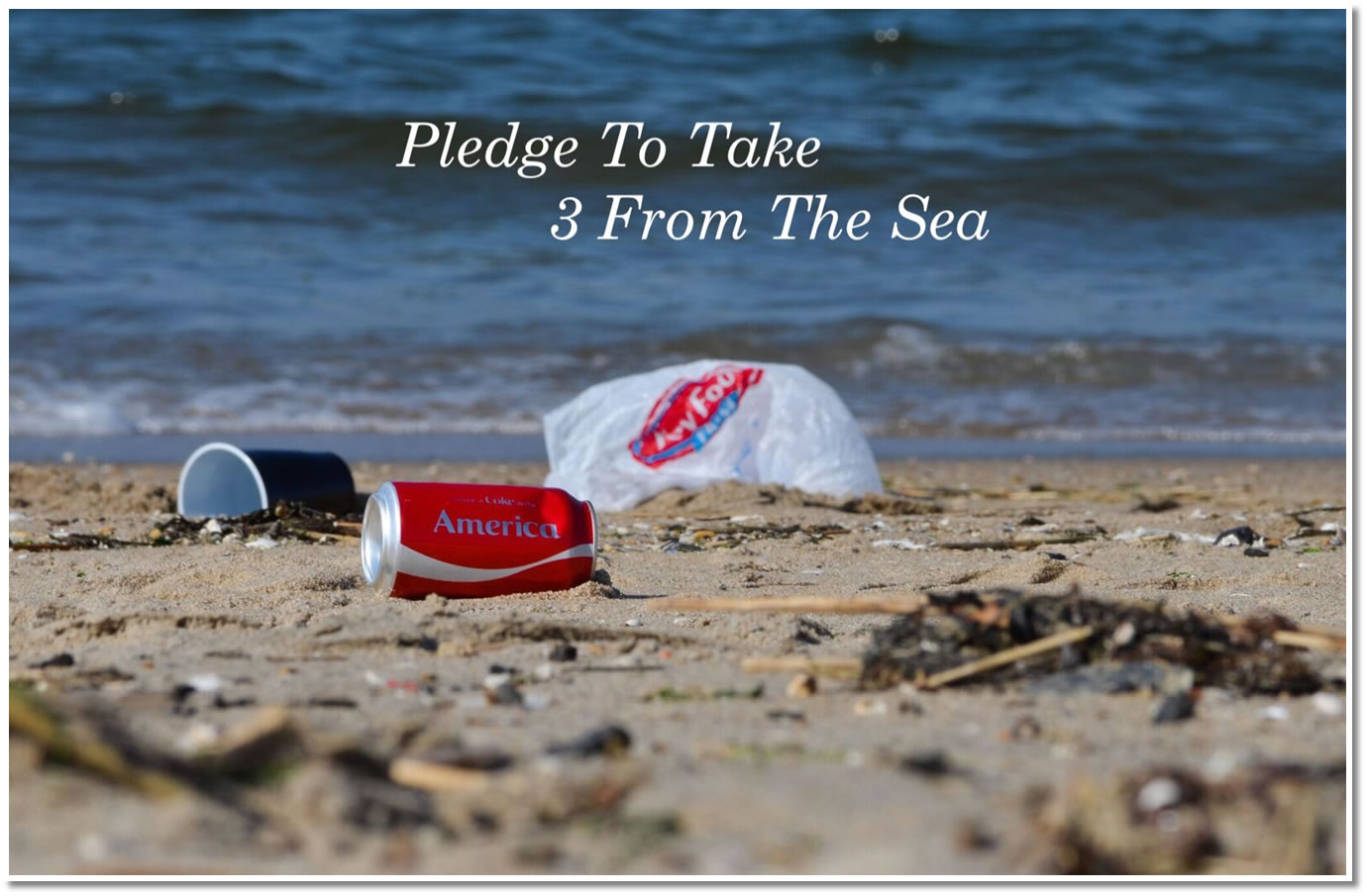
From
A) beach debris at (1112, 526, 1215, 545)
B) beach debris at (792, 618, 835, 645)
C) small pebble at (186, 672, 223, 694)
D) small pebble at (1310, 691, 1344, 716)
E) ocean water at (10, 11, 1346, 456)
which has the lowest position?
beach debris at (1112, 526, 1215, 545)

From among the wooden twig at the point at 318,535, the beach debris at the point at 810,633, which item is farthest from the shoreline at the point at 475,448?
the beach debris at the point at 810,633

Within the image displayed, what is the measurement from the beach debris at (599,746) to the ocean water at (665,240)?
476 cm

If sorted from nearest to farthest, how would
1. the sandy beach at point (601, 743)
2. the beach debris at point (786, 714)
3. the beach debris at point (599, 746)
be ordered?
the sandy beach at point (601, 743) < the beach debris at point (599, 746) < the beach debris at point (786, 714)

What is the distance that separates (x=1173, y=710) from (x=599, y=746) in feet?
2.37

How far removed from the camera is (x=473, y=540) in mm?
2590

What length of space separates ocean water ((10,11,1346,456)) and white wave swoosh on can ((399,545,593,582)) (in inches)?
144

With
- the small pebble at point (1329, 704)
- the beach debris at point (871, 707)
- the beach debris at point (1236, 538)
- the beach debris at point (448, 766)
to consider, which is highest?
the beach debris at point (448, 766)

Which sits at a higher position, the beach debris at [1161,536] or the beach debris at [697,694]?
the beach debris at [697,694]

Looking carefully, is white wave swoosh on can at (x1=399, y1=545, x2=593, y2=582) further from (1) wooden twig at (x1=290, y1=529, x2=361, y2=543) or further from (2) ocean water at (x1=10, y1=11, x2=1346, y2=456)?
(2) ocean water at (x1=10, y1=11, x2=1346, y2=456)

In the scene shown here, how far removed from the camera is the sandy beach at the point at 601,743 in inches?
51.5

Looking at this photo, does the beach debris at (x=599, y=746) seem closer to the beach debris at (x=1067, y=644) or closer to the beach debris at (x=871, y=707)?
the beach debris at (x=871, y=707)

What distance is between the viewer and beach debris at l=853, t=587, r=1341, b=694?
6.15 feet

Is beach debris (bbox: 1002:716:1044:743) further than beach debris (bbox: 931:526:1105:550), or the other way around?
beach debris (bbox: 931:526:1105:550)

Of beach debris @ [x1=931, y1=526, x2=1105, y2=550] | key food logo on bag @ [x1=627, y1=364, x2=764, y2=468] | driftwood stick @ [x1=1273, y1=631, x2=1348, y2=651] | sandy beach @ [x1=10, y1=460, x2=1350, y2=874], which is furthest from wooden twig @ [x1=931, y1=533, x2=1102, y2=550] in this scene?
driftwood stick @ [x1=1273, y1=631, x2=1348, y2=651]
